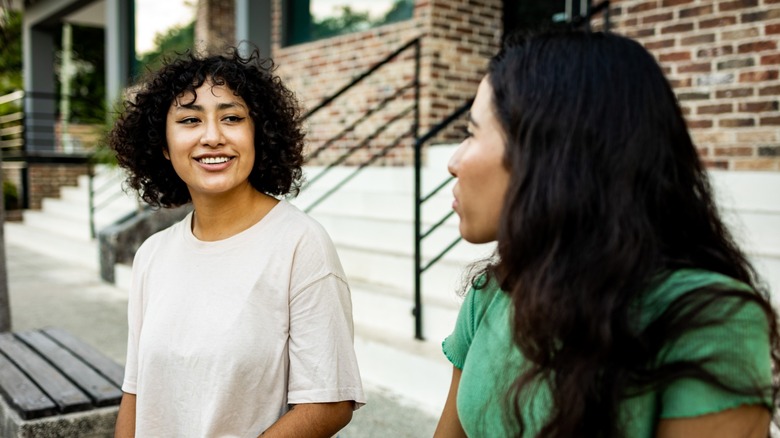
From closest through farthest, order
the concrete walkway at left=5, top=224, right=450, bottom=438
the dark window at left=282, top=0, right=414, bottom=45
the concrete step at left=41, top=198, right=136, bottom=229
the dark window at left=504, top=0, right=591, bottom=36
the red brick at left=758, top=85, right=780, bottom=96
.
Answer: the concrete walkway at left=5, top=224, right=450, bottom=438, the red brick at left=758, top=85, right=780, bottom=96, the dark window at left=504, top=0, right=591, bottom=36, the dark window at left=282, top=0, right=414, bottom=45, the concrete step at left=41, top=198, right=136, bottom=229

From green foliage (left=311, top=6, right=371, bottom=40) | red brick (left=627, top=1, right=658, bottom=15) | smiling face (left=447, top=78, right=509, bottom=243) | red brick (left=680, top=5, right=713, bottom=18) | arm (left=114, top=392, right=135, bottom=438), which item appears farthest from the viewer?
green foliage (left=311, top=6, right=371, bottom=40)

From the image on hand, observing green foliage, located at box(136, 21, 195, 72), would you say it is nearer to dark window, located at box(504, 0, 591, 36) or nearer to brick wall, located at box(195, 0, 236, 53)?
brick wall, located at box(195, 0, 236, 53)

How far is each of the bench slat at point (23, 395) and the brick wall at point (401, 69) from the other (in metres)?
3.19

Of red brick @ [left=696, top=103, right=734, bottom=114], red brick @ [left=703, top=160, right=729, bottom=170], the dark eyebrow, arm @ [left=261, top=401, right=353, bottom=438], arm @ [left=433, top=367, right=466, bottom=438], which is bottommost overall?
arm @ [left=261, top=401, right=353, bottom=438]

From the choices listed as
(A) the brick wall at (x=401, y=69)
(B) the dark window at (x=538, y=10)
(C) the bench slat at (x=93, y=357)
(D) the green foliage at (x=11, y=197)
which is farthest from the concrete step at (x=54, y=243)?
(B) the dark window at (x=538, y=10)

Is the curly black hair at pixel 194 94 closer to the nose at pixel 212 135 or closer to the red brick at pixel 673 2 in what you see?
the nose at pixel 212 135

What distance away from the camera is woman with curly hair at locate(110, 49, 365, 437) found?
1.50 metres

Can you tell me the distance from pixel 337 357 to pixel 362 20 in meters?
5.55

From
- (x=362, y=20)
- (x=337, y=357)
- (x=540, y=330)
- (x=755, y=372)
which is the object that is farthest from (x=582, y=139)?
(x=362, y=20)

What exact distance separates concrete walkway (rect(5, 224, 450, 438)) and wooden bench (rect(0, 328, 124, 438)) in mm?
1101

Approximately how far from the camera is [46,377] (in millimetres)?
2607

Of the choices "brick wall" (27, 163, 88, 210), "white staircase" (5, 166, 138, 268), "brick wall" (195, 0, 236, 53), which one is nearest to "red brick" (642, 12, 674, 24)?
"brick wall" (195, 0, 236, 53)

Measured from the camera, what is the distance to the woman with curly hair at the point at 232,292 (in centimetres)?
150

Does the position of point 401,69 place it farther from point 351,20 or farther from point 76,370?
point 76,370
